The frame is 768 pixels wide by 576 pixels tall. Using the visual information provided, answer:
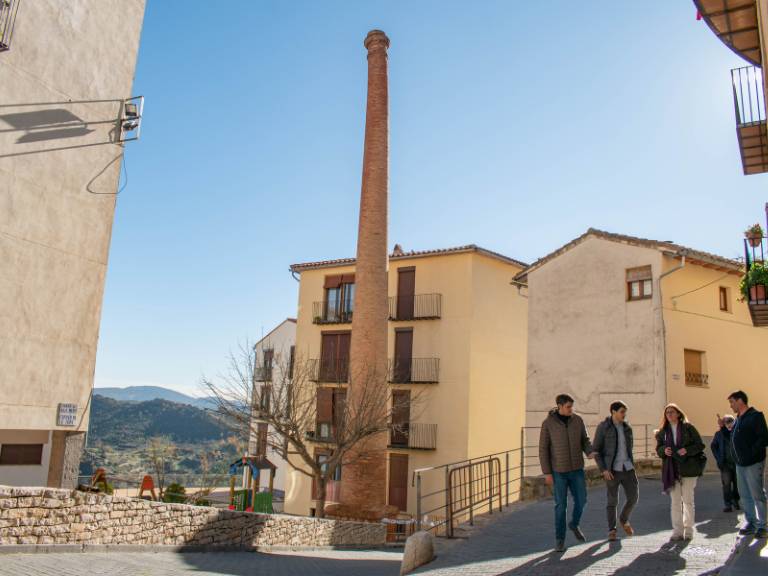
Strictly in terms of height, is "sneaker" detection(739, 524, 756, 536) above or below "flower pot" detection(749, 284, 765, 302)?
below

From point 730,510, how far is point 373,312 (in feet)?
50.5

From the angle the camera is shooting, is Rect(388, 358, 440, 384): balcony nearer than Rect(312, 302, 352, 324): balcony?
Yes

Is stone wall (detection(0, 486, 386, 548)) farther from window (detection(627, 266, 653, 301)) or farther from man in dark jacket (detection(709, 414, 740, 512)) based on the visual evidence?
window (detection(627, 266, 653, 301))

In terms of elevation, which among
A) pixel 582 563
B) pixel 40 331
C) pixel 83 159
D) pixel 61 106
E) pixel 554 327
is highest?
pixel 61 106

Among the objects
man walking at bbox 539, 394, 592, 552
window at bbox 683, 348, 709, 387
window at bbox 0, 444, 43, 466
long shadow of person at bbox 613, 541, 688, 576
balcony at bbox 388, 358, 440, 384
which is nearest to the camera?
long shadow of person at bbox 613, 541, 688, 576

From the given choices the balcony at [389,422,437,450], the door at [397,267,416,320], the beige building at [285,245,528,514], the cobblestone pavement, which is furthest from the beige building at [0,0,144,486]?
the door at [397,267,416,320]

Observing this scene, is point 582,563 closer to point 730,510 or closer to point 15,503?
point 730,510

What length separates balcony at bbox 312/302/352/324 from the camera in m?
32.9

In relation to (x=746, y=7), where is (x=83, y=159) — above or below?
below

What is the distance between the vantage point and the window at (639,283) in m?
20.8

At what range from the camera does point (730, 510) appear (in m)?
10.5

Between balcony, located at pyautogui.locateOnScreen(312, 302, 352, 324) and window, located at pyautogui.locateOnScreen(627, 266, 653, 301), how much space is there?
1470 centimetres

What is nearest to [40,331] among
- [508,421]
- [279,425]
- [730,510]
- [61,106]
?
[61,106]

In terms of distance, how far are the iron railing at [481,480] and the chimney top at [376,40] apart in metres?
15.8
